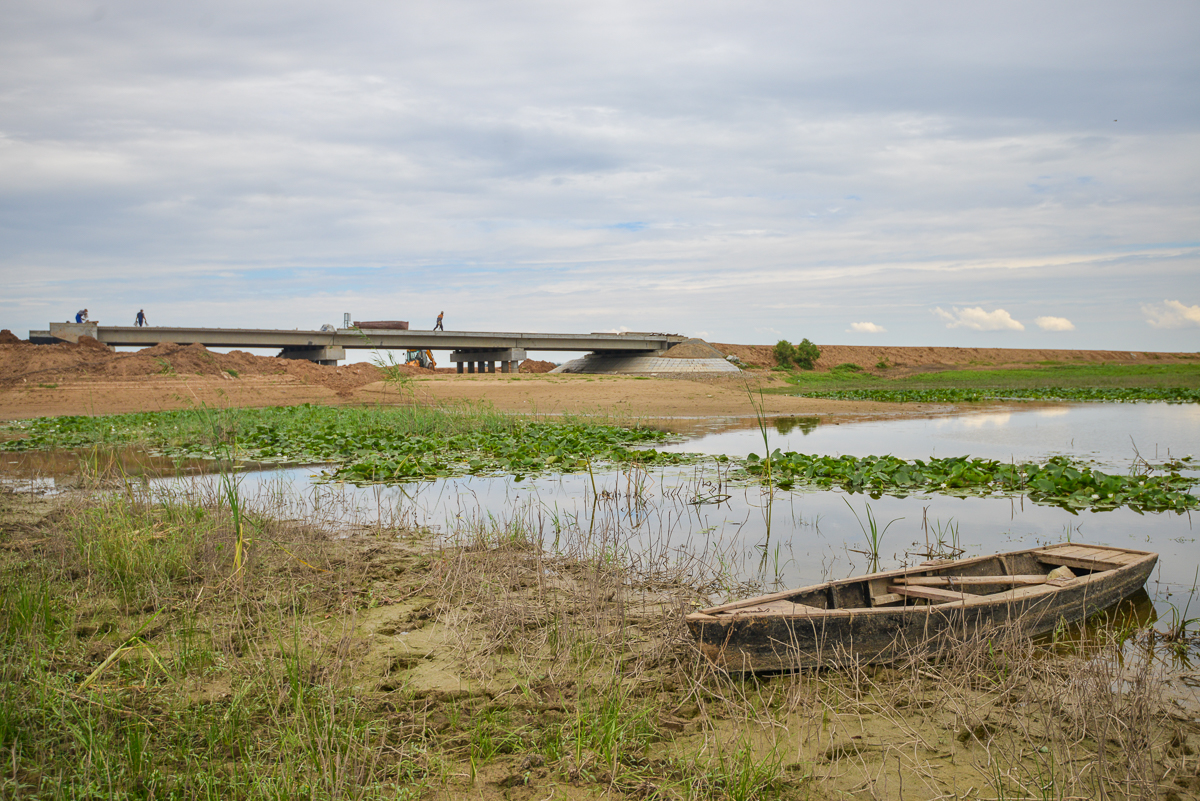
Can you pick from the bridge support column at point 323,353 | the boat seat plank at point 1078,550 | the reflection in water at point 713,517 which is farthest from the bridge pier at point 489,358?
the boat seat plank at point 1078,550

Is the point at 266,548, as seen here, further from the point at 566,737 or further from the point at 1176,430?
the point at 1176,430

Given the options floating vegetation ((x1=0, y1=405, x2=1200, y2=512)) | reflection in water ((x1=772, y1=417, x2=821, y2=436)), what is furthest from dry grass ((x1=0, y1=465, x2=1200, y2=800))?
reflection in water ((x1=772, y1=417, x2=821, y2=436))

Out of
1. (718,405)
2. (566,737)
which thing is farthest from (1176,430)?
(566,737)

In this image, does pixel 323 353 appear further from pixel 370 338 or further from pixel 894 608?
pixel 894 608

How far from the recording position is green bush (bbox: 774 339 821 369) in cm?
7594

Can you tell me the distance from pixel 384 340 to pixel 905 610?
53252 millimetres

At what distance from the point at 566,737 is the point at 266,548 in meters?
4.71

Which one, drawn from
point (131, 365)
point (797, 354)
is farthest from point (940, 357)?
point (131, 365)

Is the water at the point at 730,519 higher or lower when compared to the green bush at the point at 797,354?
lower

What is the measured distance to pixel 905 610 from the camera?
4965 mm

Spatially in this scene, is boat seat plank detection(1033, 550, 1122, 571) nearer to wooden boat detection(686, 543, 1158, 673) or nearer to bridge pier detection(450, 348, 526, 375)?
wooden boat detection(686, 543, 1158, 673)

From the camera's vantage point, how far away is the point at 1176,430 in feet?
69.2

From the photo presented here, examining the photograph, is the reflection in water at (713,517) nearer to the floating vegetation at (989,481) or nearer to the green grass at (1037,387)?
the floating vegetation at (989,481)

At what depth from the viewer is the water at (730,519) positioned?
7742mm
